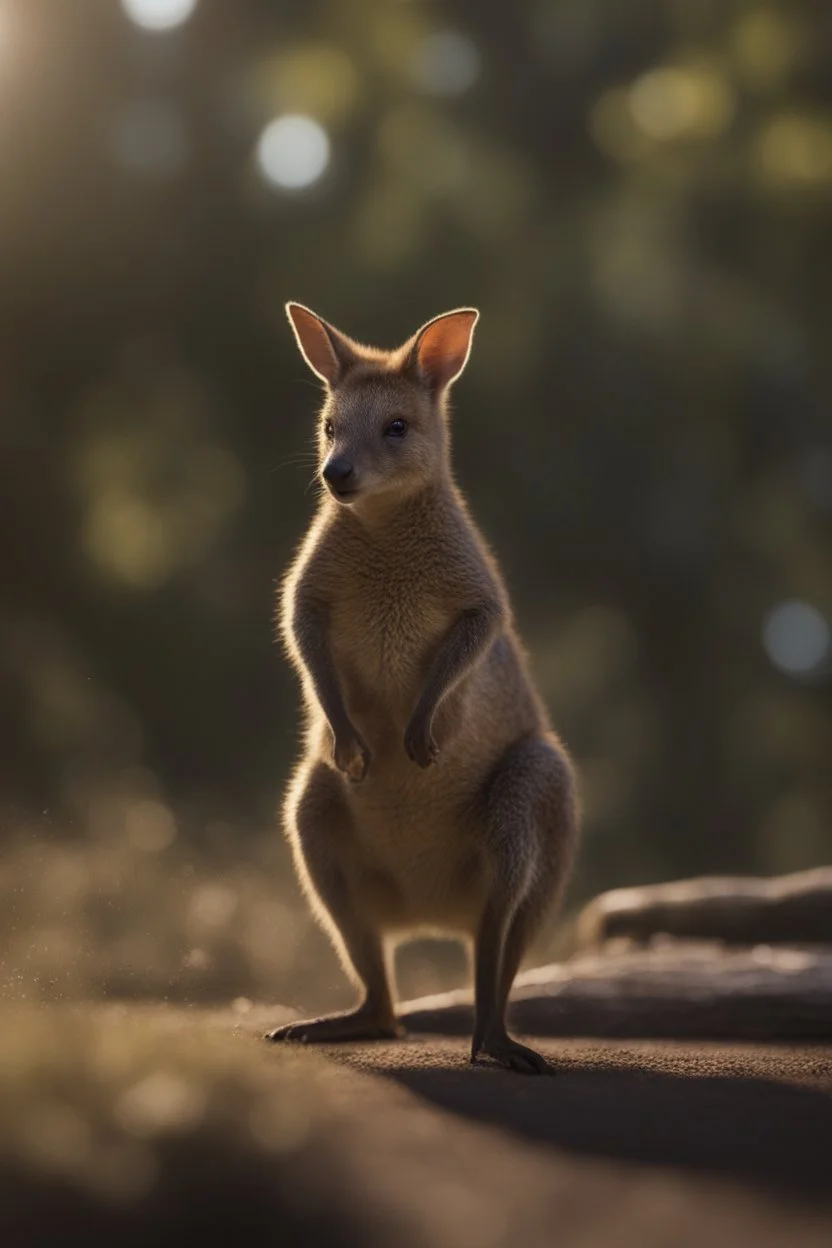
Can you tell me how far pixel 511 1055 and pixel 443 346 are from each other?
2.82m

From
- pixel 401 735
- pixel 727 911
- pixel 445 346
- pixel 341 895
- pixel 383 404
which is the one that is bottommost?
pixel 727 911

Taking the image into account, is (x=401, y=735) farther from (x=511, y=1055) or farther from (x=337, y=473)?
(x=511, y=1055)

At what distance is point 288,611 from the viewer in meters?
5.78

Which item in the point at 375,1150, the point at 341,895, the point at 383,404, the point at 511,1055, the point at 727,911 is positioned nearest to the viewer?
the point at 375,1150

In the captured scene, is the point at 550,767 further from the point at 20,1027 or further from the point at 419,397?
the point at 20,1027

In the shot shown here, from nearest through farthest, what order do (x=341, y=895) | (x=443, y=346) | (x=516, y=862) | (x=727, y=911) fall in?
(x=516, y=862)
(x=341, y=895)
(x=443, y=346)
(x=727, y=911)

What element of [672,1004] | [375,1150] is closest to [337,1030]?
[672,1004]

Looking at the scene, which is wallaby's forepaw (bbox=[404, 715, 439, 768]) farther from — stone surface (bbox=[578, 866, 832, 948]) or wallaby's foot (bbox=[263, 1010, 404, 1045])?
stone surface (bbox=[578, 866, 832, 948])

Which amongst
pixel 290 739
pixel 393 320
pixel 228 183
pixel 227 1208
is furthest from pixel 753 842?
pixel 227 1208

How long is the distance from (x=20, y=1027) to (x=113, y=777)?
665cm

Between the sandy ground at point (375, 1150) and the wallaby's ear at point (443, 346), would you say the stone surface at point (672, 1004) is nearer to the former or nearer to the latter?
the sandy ground at point (375, 1150)

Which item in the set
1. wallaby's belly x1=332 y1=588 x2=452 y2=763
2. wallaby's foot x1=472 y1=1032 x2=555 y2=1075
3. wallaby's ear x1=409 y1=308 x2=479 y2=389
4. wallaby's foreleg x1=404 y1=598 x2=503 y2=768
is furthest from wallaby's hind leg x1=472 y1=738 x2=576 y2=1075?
wallaby's ear x1=409 y1=308 x2=479 y2=389

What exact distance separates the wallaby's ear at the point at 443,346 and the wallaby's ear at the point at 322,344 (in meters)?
0.30

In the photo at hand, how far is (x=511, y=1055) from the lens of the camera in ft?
15.9
